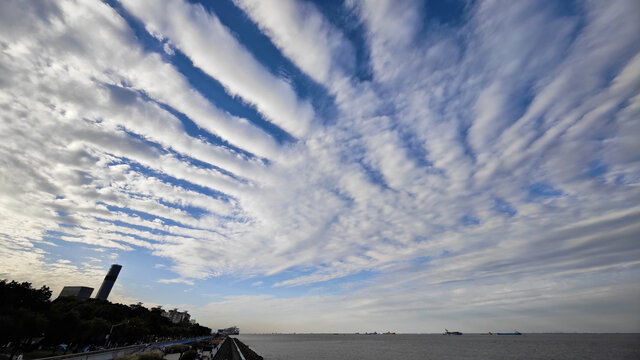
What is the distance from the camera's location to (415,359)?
8088 cm

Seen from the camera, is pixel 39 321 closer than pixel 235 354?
Yes

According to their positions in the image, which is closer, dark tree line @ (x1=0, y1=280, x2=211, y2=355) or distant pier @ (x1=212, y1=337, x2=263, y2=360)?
dark tree line @ (x1=0, y1=280, x2=211, y2=355)

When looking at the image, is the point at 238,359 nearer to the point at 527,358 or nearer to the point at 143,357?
the point at 143,357

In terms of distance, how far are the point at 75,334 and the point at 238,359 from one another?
1418 inches

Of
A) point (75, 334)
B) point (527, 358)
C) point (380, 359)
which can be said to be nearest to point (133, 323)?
point (75, 334)

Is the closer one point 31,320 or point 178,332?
point 31,320

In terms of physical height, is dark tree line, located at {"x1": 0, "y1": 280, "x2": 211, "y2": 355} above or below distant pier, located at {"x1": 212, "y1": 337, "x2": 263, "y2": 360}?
above

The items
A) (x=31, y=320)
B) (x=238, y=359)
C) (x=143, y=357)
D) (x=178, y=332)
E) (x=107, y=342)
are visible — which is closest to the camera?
(x=143, y=357)

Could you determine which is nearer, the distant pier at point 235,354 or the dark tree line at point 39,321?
the dark tree line at point 39,321

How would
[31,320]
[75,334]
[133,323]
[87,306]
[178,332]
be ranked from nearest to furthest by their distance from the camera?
[31,320] < [75,334] < [87,306] < [133,323] < [178,332]

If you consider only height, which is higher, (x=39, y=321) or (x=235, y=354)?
(x=39, y=321)

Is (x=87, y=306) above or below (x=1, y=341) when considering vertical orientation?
above

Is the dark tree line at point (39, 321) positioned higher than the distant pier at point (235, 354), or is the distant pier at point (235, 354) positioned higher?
the dark tree line at point (39, 321)

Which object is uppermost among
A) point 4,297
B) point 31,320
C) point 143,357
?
point 4,297
